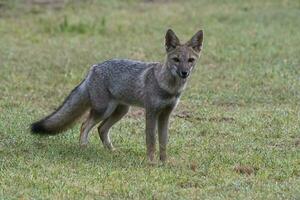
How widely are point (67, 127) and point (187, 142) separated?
4.57ft

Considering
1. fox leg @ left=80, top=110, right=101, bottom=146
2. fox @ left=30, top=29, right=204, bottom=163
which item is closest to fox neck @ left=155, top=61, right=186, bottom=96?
fox @ left=30, top=29, right=204, bottom=163

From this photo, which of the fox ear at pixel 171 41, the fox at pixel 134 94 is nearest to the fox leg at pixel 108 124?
the fox at pixel 134 94

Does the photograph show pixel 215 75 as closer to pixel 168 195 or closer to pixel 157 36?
pixel 157 36

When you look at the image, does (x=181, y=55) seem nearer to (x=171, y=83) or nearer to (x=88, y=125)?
(x=171, y=83)

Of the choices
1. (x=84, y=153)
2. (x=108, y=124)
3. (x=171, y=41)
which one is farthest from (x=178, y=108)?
(x=171, y=41)

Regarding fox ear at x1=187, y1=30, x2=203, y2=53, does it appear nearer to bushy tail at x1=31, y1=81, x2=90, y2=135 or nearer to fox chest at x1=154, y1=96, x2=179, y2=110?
fox chest at x1=154, y1=96, x2=179, y2=110

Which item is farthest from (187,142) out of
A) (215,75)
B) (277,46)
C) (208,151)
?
(277,46)

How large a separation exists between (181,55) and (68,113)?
166 cm

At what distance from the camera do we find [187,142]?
9.75 m

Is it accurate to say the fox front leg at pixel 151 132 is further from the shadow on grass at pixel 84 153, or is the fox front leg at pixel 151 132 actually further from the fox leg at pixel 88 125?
the fox leg at pixel 88 125

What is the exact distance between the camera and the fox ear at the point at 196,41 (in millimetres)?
8812

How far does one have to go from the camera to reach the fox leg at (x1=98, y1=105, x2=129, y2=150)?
9625 millimetres

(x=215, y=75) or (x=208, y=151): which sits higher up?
(x=208, y=151)

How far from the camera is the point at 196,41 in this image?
8.83 metres
